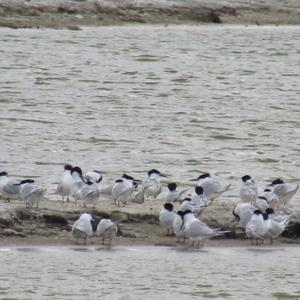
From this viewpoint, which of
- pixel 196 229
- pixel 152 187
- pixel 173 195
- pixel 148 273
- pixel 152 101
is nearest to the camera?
pixel 148 273

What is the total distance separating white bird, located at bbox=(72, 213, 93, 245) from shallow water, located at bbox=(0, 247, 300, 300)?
0.47 feet

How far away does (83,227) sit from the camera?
12773mm

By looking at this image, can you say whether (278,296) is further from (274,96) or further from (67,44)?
(67,44)

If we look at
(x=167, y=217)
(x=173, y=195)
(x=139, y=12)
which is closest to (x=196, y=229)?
(x=167, y=217)

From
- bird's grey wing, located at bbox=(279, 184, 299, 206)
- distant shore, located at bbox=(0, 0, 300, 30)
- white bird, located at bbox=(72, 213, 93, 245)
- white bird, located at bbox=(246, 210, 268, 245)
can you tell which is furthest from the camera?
distant shore, located at bbox=(0, 0, 300, 30)

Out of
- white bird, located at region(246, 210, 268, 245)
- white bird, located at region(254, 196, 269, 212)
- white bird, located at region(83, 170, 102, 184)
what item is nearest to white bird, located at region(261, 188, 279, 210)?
white bird, located at region(254, 196, 269, 212)

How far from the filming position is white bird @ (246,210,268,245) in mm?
13141

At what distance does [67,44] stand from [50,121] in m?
10.2

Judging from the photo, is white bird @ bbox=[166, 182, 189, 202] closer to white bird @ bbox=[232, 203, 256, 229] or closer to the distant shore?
white bird @ bbox=[232, 203, 256, 229]

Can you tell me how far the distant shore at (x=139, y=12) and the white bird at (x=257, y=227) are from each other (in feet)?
65.2

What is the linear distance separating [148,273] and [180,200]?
2.67 m

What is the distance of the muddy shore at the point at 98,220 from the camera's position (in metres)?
13.0

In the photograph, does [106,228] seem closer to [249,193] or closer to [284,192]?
[249,193]

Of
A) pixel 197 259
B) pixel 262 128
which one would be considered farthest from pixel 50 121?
pixel 197 259
